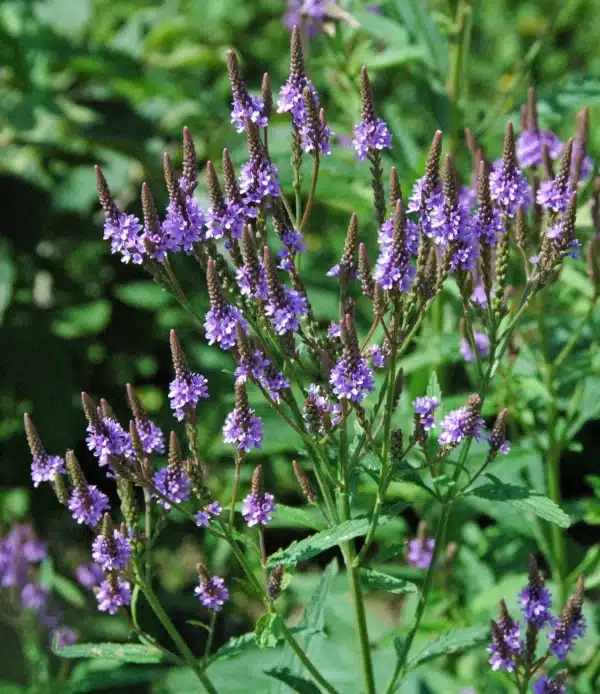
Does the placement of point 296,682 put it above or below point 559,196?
below

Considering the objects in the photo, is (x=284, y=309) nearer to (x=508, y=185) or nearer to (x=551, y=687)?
(x=508, y=185)

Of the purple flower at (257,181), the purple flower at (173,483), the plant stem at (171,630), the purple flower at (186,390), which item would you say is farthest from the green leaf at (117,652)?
the purple flower at (257,181)

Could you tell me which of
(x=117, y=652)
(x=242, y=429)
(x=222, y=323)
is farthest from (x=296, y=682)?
(x=222, y=323)

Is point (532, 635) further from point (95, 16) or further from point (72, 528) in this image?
point (95, 16)

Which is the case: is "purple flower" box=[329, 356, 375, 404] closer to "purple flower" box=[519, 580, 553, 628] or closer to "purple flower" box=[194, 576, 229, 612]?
"purple flower" box=[194, 576, 229, 612]

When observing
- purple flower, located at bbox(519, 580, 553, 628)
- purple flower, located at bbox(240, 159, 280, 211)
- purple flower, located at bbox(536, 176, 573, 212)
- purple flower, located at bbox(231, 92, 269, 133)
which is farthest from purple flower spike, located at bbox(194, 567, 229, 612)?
purple flower, located at bbox(536, 176, 573, 212)

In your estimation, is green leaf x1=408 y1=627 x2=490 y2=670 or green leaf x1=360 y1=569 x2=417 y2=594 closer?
green leaf x1=360 y1=569 x2=417 y2=594
